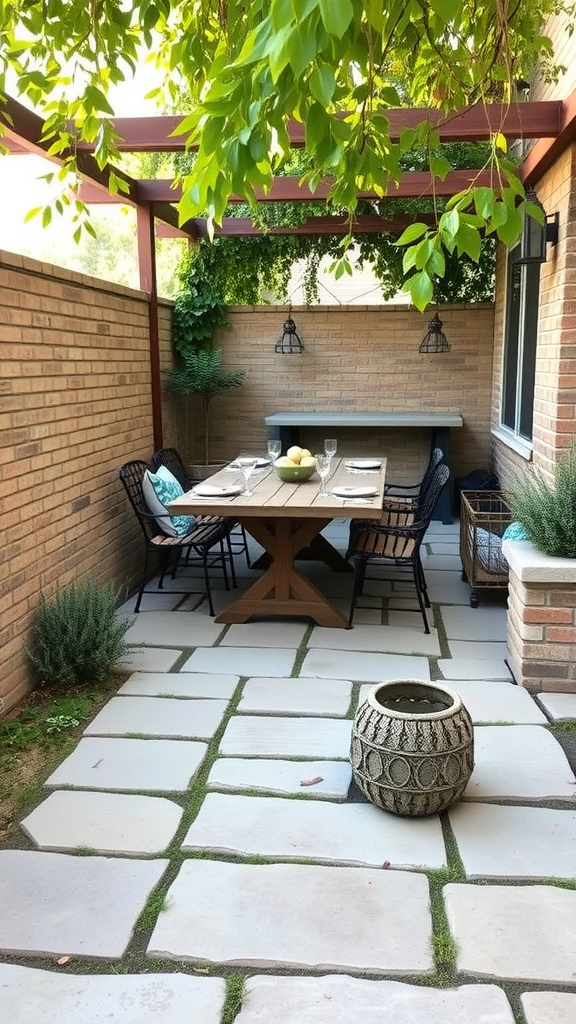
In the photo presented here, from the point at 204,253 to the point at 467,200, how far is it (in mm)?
5860

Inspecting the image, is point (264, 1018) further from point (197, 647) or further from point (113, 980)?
point (197, 647)

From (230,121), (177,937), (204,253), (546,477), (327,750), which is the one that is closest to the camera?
(230,121)

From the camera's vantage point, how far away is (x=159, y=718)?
121 inches

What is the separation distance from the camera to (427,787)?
2.30 m

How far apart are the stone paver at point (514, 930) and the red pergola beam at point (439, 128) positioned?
3.35 meters

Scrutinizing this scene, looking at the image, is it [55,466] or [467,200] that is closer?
Result: [467,200]

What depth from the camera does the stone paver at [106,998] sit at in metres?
1.65

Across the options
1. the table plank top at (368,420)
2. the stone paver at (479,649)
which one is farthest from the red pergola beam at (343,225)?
the stone paver at (479,649)

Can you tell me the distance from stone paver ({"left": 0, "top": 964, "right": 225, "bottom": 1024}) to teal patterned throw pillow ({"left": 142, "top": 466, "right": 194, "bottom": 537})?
291cm

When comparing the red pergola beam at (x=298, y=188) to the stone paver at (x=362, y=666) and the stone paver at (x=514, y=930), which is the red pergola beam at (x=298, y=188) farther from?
the stone paver at (x=514, y=930)

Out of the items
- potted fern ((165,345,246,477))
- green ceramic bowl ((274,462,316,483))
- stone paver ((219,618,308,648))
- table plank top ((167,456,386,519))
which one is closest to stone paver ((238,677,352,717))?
stone paver ((219,618,308,648))

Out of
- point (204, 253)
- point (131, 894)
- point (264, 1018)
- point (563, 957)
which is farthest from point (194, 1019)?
point (204, 253)

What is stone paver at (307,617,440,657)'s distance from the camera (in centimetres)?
382

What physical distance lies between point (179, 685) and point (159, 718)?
32 cm
